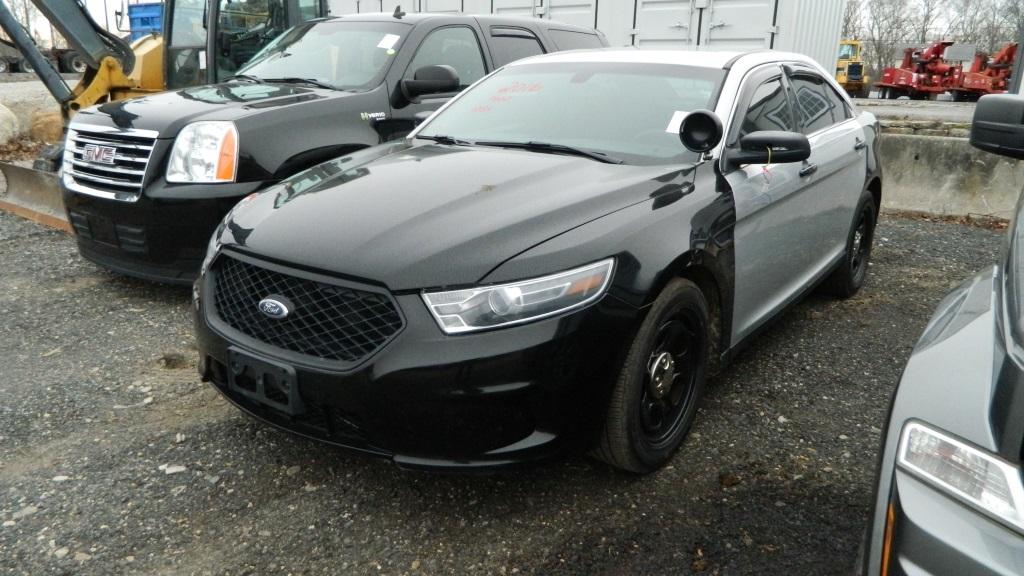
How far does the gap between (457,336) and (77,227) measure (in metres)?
3.72

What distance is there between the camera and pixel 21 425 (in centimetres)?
319

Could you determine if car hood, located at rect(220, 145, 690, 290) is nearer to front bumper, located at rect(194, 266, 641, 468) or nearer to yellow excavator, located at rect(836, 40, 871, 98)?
front bumper, located at rect(194, 266, 641, 468)

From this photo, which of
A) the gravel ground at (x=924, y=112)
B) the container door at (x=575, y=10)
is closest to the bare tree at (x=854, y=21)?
the gravel ground at (x=924, y=112)

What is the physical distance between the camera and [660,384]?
2.75 meters

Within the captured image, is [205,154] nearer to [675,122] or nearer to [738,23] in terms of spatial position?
[675,122]

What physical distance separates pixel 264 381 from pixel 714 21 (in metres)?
9.12

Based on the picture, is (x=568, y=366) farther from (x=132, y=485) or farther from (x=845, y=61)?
(x=845, y=61)

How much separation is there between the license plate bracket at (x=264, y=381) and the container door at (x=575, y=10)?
975 cm

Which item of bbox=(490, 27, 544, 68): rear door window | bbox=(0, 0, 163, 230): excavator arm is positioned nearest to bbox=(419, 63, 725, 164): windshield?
bbox=(490, 27, 544, 68): rear door window

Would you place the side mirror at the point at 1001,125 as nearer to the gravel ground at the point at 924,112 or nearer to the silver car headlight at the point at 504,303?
the silver car headlight at the point at 504,303

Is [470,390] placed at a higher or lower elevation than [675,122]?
lower

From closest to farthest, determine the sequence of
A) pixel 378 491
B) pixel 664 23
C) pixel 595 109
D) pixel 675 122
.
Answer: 1. pixel 378 491
2. pixel 675 122
3. pixel 595 109
4. pixel 664 23

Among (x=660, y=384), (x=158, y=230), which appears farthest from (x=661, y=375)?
(x=158, y=230)

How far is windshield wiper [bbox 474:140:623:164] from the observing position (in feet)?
10.4
